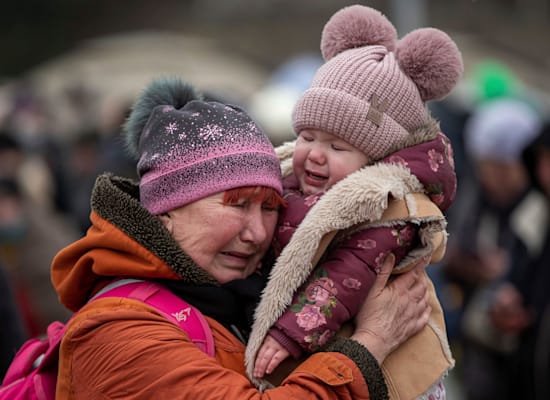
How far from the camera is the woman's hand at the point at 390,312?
2.88 meters

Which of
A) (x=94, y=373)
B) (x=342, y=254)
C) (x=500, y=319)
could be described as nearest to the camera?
(x=94, y=373)

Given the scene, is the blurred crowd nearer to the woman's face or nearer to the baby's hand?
the woman's face

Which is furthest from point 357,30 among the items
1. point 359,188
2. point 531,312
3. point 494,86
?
point 494,86

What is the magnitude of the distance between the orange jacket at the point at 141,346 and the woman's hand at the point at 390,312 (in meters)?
0.09

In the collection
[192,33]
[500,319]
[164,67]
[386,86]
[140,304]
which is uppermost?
[386,86]

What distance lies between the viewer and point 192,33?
25.4 metres

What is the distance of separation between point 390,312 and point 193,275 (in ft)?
1.96

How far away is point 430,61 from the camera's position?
121 inches

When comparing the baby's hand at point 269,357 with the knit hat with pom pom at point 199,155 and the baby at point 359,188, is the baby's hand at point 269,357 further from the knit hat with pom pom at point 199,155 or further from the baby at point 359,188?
the knit hat with pom pom at point 199,155

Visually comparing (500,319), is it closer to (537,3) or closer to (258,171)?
(258,171)

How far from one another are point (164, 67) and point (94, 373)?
13.6 m

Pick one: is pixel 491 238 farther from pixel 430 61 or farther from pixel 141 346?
pixel 141 346

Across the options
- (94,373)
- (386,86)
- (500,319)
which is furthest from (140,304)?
(500,319)

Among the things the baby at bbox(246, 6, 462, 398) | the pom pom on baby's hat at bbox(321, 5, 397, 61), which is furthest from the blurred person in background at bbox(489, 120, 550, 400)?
the pom pom on baby's hat at bbox(321, 5, 397, 61)
